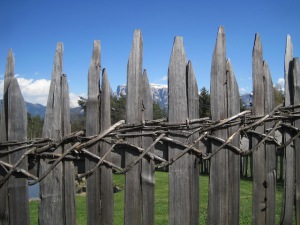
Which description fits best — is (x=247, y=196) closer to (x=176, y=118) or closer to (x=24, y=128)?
(x=176, y=118)

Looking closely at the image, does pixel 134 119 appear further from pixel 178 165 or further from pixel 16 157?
pixel 16 157

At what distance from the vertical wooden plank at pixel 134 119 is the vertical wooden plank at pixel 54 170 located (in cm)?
61

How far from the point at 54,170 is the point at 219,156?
5.25 feet

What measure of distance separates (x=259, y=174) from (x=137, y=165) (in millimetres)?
1389

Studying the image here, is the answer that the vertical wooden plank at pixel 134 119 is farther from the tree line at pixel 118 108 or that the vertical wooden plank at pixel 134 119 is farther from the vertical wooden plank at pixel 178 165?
the tree line at pixel 118 108

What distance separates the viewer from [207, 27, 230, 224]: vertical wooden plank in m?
3.04

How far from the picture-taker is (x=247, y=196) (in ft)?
27.0

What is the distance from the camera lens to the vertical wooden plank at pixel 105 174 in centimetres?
272

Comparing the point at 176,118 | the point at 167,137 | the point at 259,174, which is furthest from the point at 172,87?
the point at 259,174

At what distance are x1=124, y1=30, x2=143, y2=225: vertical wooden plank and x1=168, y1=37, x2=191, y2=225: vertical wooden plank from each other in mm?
316

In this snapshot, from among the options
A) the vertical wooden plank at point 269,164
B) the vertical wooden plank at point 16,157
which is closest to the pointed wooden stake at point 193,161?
the vertical wooden plank at point 269,164

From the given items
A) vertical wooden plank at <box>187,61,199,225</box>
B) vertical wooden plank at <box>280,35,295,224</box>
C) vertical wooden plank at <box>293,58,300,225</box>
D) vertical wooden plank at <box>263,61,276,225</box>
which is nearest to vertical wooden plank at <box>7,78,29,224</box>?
vertical wooden plank at <box>187,61,199,225</box>

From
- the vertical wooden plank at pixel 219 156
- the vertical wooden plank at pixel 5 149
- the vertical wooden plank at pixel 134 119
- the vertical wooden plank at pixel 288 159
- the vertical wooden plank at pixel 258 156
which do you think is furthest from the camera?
the vertical wooden plank at pixel 288 159

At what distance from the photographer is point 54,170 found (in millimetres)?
2660
